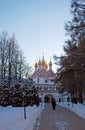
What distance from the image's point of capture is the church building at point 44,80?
150 metres

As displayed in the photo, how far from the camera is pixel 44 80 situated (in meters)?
153

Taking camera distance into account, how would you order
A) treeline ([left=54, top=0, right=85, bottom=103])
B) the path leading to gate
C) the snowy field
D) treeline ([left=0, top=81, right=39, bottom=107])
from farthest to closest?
treeline ([left=0, top=81, right=39, bottom=107]), treeline ([left=54, top=0, right=85, bottom=103]), the path leading to gate, the snowy field

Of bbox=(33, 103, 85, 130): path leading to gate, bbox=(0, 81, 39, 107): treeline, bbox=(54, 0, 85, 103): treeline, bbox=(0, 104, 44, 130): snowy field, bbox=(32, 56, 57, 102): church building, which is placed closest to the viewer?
bbox=(0, 104, 44, 130): snowy field

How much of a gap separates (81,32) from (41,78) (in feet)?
386

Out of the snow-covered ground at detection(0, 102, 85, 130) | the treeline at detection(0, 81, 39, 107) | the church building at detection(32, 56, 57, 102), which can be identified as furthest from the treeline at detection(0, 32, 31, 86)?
the church building at detection(32, 56, 57, 102)

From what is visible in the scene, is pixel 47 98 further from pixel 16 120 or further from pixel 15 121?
pixel 15 121

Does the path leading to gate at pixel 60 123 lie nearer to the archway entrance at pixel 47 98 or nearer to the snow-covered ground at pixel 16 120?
the snow-covered ground at pixel 16 120

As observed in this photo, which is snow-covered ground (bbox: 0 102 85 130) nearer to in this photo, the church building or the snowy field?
the snowy field

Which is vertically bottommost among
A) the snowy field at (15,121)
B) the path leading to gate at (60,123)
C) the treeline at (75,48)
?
the path leading to gate at (60,123)

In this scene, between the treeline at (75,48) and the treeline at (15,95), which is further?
the treeline at (15,95)

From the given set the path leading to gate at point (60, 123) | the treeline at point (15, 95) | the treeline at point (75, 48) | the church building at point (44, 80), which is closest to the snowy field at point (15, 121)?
the path leading to gate at point (60, 123)

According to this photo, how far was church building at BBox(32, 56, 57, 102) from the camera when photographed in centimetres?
15012

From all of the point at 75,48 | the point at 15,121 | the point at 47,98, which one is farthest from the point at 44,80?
the point at 15,121

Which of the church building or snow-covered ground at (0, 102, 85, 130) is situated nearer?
snow-covered ground at (0, 102, 85, 130)
